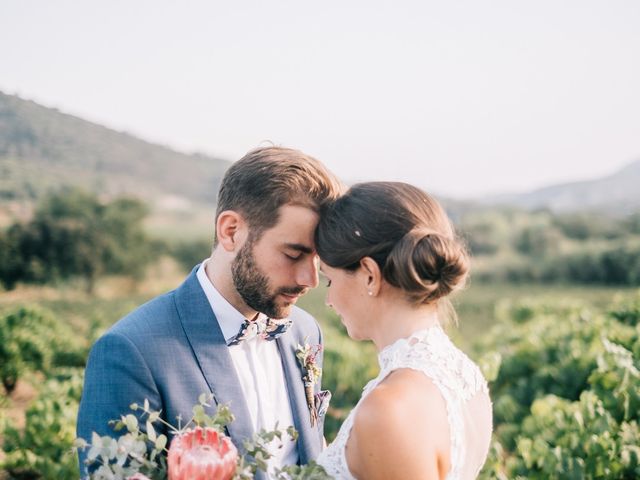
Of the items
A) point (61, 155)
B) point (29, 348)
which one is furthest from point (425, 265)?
point (61, 155)

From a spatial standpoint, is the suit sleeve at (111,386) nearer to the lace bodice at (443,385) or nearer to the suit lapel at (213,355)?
the suit lapel at (213,355)

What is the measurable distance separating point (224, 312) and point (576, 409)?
7.90 feet

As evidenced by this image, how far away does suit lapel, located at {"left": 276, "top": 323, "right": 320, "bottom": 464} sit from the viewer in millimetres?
2672

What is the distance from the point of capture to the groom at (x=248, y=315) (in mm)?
2316

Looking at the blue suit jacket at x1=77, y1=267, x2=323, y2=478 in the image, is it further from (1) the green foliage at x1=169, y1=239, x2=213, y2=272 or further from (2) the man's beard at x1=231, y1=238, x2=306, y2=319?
(1) the green foliage at x1=169, y1=239, x2=213, y2=272

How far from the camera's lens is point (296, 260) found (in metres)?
2.66

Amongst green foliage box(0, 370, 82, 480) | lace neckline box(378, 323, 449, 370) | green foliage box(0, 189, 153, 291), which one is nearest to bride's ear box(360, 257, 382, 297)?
lace neckline box(378, 323, 449, 370)

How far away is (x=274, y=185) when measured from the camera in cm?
266

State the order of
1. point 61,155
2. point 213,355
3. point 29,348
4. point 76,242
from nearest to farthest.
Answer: point 213,355 → point 29,348 → point 61,155 → point 76,242

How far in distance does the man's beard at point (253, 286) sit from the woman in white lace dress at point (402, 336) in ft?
1.33

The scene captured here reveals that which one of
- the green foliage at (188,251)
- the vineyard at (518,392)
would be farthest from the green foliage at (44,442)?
the green foliage at (188,251)

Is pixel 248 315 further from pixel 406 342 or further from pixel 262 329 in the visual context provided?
pixel 406 342

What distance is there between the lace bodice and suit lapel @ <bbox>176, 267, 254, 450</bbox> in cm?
46

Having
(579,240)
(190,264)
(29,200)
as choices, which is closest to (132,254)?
(190,264)
